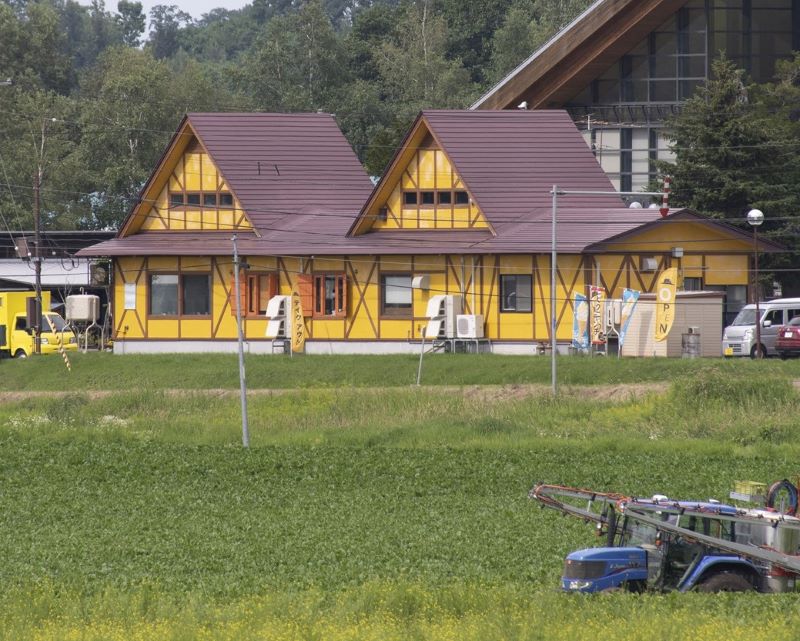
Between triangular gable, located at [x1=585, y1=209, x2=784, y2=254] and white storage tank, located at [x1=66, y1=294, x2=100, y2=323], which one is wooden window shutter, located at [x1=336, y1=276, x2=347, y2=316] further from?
white storage tank, located at [x1=66, y1=294, x2=100, y2=323]

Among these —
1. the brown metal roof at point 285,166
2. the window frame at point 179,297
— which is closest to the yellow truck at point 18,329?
the window frame at point 179,297

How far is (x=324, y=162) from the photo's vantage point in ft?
180

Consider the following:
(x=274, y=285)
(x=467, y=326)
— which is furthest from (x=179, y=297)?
(x=467, y=326)

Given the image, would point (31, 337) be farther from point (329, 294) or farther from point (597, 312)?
point (597, 312)

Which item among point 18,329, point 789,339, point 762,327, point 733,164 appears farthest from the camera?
point 18,329

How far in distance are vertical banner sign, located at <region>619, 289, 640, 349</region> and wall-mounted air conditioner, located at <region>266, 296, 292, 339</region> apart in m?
10.6

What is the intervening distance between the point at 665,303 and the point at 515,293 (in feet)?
18.3

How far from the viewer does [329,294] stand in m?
50.7

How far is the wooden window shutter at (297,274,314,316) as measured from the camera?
165 ft

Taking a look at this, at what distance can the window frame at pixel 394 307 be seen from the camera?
4994 cm

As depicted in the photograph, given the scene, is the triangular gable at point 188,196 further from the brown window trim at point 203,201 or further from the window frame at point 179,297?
the window frame at point 179,297

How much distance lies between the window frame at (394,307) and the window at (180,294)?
5.71 m

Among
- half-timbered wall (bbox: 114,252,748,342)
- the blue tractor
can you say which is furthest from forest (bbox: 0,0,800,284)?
the blue tractor

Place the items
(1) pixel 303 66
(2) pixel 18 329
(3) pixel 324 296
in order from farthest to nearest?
(1) pixel 303 66, (2) pixel 18 329, (3) pixel 324 296
